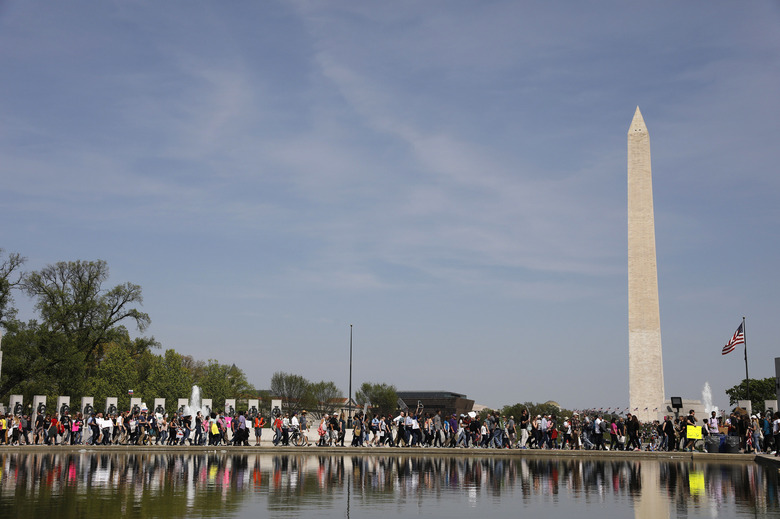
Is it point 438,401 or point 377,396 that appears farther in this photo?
point 438,401

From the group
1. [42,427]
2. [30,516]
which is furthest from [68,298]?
[30,516]

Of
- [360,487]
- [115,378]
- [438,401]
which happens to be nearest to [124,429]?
[360,487]

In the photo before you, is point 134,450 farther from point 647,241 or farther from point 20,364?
point 20,364

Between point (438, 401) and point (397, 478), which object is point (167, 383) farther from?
point (438, 401)

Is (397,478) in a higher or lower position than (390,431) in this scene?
lower

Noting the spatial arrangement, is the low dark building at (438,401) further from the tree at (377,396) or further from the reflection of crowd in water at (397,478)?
the reflection of crowd in water at (397,478)

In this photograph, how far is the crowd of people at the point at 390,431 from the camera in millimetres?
31031

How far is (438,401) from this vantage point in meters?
142

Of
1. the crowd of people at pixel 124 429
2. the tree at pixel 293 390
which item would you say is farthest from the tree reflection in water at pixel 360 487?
the tree at pixel 293 390

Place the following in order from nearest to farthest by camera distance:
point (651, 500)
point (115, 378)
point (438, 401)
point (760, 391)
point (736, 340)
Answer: point (651, 500), point (736, 340), point (115, 378), point (760, 391), point (438, 401)

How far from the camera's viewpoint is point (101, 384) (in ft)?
219

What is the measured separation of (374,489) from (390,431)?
18.2m

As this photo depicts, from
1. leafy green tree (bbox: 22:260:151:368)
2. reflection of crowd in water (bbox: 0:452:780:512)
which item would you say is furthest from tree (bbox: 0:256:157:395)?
reflection of crowd in water (bbox: 0:452:780:512)

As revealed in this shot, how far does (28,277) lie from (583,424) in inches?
1856
